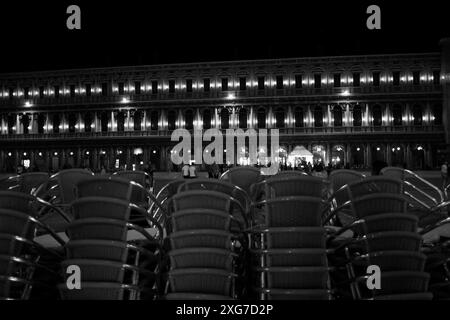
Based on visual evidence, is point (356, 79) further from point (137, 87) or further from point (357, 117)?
point (137, 87)

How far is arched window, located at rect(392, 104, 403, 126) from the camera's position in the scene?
42.0 metres

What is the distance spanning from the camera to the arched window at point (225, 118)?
44406mm

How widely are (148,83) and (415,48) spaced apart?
2667cm

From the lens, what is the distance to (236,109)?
1741 inches

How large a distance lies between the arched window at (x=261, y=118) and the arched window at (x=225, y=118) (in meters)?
3.09

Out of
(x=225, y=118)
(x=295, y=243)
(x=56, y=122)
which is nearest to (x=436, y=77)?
(x=225, y=118)

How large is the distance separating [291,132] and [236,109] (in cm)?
592

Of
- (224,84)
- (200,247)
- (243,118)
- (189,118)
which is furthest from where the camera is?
(189,118)

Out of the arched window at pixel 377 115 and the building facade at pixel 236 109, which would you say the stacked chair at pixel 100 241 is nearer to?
the building facade at pixel 236 109

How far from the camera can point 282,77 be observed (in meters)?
43.3

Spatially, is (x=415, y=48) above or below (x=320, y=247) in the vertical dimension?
above

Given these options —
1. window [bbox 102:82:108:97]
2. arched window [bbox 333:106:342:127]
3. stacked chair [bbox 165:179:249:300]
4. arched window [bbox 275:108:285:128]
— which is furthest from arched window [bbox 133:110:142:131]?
stacked chair [bbox 165:179:249:300]
